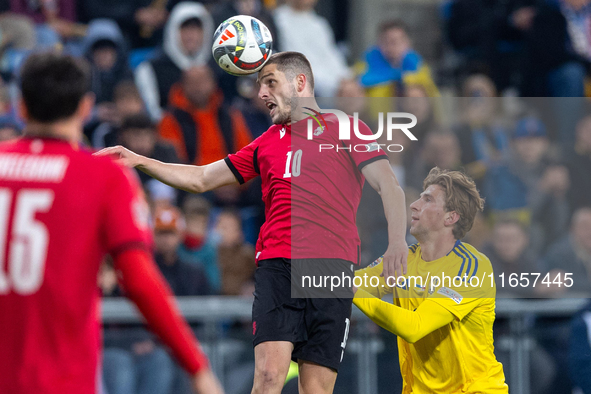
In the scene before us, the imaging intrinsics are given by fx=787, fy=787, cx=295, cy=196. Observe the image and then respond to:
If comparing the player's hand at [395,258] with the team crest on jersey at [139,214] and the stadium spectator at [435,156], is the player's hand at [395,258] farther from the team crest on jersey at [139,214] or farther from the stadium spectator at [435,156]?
the team crest on jersey at [139,214]

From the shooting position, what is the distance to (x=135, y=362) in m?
7.20

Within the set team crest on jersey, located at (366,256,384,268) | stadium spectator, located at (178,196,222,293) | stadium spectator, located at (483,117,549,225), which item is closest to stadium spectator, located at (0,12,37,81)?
stadium spectator, located at (178,196,222,293)

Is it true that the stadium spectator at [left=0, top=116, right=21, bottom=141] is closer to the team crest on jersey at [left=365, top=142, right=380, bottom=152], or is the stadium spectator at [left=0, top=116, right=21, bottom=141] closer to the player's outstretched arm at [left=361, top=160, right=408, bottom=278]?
the team crest on jersey at [left=365, top=142, right=380, bottom=152]

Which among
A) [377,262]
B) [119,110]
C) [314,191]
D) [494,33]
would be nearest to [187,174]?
[314,191]

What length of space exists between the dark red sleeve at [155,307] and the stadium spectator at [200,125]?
21.0 feet

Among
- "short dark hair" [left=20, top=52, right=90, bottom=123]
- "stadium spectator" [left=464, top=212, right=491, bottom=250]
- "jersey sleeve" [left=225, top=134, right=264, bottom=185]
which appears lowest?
"short dark hair" [left=20, top=52, right=90, bottom=123]

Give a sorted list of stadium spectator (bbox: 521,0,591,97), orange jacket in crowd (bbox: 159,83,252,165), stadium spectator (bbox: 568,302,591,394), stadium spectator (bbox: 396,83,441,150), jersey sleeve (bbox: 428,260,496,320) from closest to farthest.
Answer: jersey sleeve (bbox: 428,260,496,320) → stadium spectator (bbox: 568,302,591,394) → stadium spectator (bbox: 396,83,441,150) → orange jacket in crowd (bbox: 159,83,252,165) → stadium spectator (bbox: 521,0,591,97)

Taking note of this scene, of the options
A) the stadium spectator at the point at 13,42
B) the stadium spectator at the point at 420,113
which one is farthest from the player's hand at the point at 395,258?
the stadium spectator at the point at 13,42

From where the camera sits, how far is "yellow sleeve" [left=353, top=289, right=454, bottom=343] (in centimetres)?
477

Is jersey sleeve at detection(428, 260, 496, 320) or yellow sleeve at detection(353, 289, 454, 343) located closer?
yellow sleeve at detection(353, 289, 454, 343)

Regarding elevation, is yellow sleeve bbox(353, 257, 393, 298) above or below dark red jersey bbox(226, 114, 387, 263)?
below

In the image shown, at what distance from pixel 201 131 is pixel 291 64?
4.18m

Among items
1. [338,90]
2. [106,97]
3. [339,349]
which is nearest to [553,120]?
[338,90]

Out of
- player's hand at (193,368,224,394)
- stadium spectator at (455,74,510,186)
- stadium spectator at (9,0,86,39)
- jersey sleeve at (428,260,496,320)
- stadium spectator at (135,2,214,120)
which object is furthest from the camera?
stadium spectator at (9,0,86,39)
